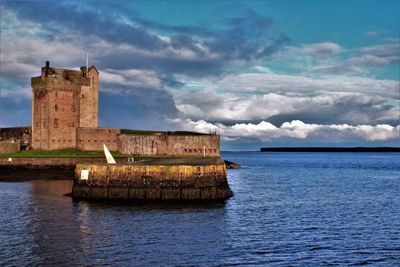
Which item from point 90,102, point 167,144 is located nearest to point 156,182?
point 167,144

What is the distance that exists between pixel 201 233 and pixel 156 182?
12.7 metres

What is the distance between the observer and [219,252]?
22.7 metres

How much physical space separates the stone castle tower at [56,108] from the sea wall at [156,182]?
4458cm

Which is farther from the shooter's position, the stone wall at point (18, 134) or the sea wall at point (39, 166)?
the stone wall at point (18, 134)

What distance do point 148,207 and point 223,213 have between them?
537 cm

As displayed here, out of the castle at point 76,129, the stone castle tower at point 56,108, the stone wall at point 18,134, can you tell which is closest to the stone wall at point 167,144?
the castle at point 76,129

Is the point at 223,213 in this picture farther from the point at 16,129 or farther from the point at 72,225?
the point at 16,129

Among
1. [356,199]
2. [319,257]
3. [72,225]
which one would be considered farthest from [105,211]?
[356,199]

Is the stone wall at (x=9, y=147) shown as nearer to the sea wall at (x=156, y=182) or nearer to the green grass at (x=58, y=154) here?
the green grass at (x=58, y=154)

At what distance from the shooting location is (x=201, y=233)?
26625mm

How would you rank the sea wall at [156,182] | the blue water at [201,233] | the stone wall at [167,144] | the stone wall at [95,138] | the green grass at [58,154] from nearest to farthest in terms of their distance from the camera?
1. the blue water at [201,233]
2. the sea wall at [156,182]
3. the green grass at [58,154]
4. the stone wall at [95,138]
5. the stone wall at [167,144]

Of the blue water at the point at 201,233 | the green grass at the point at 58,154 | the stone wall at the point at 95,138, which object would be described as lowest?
the blue water at the point at 201,233

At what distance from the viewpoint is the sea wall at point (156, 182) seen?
38406mm

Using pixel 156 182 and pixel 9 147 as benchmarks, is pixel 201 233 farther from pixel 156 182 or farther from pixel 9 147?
pixel 9 147
